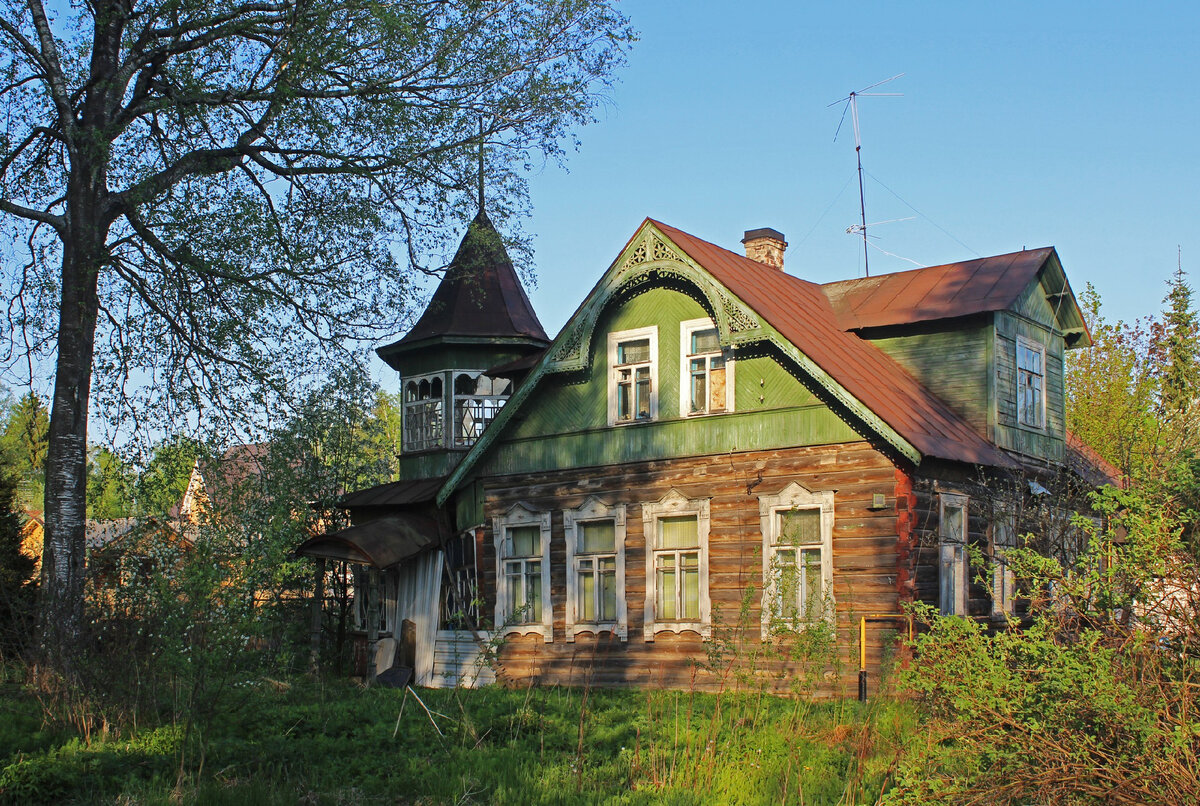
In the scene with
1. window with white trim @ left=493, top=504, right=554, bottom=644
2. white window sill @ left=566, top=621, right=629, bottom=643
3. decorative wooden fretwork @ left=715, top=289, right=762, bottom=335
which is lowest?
white window sill @ left=566, top=621, right=629, bottom=643

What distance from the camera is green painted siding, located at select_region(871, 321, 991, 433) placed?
17.5 metres

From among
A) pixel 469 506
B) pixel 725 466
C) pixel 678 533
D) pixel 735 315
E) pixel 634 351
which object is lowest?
pixel 678 533

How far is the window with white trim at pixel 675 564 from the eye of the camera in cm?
1709

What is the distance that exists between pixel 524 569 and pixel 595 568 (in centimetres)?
153

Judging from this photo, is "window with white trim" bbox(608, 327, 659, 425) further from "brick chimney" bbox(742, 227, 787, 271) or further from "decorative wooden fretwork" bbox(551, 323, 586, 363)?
"brick chimney" bbox(742, 227, 787, 271)

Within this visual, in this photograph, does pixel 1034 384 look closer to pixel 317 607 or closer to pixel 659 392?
pixel 659 392

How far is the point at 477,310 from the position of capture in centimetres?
2506

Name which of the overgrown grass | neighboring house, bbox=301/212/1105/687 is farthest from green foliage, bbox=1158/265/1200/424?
the overgrown grass

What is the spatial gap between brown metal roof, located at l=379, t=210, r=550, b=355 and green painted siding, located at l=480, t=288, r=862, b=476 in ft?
16.5

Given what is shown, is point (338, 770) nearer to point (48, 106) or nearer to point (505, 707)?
point (505, 707)

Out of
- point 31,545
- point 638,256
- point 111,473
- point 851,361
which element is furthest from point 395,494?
point 31,545

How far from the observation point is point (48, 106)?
18641 millimetres

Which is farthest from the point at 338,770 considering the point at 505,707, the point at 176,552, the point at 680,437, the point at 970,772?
the point at 176,552

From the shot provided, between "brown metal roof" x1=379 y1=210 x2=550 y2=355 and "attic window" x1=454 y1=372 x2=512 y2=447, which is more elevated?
"brown metal roof" x1=379 y1=210 x2=550 y2=355
